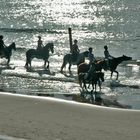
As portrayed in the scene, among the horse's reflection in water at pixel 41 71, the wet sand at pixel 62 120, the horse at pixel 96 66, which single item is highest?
the horse at pixel 96 66

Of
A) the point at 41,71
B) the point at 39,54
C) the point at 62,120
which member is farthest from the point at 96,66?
the point at 39,54

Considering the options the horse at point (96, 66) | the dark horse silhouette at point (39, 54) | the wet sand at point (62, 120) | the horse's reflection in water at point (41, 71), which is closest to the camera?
the wet sand at point (62, 120)

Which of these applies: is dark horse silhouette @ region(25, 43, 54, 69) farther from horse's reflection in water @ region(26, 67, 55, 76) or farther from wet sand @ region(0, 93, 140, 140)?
wet sand @ region(0, 93, 140, 140)

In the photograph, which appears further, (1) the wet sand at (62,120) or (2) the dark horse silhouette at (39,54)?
(2) the dark horse silhouette at (39,54)

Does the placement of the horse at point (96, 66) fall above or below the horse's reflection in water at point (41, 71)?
above

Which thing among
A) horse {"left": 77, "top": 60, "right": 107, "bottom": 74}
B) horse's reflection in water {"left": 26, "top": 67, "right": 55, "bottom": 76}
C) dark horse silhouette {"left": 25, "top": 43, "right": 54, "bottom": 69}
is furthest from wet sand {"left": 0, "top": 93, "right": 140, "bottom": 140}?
dark horse silhouette {"left": 25, "top": 43, "right": 54, "bottom": 69}

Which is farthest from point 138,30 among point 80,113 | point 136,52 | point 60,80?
point 80,113

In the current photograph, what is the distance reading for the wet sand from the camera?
35.7 feet

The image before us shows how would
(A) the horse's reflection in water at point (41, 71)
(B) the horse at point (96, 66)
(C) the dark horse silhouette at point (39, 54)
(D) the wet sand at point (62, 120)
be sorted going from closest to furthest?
1. (D) the wet sand at point (62, 120)
2. (B) the horse at point (96, 66)
3. (A) the horse's reflection in water at point (41, 71)
4. (C) the dark horse silhouette at point (39, 54)

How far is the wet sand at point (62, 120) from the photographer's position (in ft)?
35.7

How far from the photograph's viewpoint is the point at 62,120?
13281mm

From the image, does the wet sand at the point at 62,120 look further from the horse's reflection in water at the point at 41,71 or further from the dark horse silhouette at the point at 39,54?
the dark horse silhouette at the point at 39,54

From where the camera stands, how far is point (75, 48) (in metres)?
28.4

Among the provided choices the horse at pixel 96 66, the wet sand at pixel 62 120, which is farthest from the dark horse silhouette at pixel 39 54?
the wet sand at pixel 62 120
